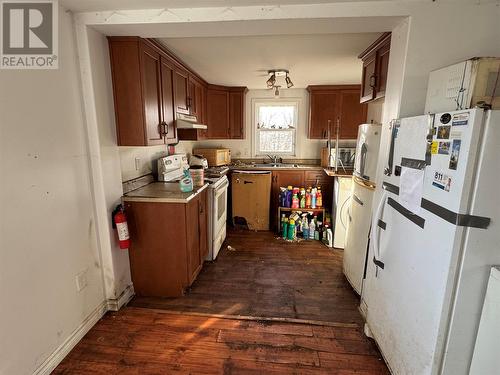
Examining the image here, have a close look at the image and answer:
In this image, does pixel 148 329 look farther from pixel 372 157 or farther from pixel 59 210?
pixel 372 157

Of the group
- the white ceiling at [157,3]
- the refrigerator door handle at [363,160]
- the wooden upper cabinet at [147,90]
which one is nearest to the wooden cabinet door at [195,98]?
the wooden upper cabinet at [147,90]

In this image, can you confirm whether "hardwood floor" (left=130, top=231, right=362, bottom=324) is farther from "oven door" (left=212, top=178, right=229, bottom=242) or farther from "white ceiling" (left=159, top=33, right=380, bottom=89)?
"white ceiling" (left=159, top=33, right=380, bottom=89)

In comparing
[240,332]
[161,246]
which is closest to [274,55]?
[161,246]

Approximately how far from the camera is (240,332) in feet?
6.15

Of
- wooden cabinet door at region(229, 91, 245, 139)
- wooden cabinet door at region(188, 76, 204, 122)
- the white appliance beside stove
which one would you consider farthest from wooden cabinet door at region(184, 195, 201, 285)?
wooden cabinet door at region(229, 91, 245, 139)

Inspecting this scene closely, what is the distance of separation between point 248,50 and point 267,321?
233cm

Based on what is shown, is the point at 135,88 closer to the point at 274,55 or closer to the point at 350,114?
the point at 274,55

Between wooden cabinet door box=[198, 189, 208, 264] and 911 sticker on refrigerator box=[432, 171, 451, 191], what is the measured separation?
189 cm

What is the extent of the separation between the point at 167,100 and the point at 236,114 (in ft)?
6.20

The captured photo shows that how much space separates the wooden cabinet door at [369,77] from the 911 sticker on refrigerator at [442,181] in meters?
1.25

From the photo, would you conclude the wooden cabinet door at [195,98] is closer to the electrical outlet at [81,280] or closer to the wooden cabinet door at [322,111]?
the wooden cabinet door at [322,111]

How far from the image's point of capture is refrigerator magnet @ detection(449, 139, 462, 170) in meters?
1.02

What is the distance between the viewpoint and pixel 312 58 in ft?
8.50

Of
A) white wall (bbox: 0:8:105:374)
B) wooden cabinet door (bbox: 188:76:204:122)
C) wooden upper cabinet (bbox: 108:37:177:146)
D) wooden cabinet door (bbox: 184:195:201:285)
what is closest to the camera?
white wall (bbox: 0:8:105:374)
